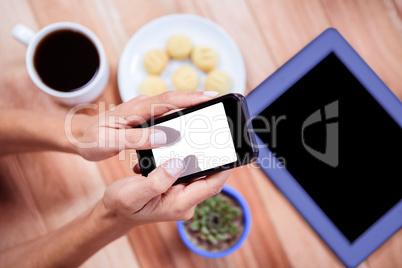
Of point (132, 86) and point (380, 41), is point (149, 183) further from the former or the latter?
point (380, 41)

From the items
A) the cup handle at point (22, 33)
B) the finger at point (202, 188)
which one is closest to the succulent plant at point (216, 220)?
the finger at point (202, 188)

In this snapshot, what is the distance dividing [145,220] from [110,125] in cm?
15

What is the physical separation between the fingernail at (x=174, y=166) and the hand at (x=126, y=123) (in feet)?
0.11

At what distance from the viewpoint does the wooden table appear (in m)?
0.63

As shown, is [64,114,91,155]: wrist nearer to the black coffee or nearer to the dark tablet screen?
the black coffee

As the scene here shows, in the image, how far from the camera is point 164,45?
647 millimetres

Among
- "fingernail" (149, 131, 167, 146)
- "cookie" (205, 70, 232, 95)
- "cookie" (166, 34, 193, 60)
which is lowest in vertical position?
"fingernail" (149, 131, 167, 146)

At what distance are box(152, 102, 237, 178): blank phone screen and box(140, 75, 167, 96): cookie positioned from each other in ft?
0.50

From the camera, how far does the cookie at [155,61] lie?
62 centimetres

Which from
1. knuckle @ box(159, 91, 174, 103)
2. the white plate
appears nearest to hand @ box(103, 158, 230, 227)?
knuckle @ box(159, 91, 174, 103)

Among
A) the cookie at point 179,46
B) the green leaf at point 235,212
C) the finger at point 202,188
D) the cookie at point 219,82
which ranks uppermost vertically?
the cookie at point 179,46

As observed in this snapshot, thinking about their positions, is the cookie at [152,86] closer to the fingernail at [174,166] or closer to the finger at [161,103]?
the finger at [161,103]

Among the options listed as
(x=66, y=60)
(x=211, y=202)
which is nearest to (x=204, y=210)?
(x=211, y=202)

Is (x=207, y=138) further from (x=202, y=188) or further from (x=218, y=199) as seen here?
(x=218, y=199)
